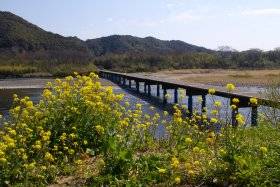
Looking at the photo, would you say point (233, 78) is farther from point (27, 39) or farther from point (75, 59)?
point (27, 39)

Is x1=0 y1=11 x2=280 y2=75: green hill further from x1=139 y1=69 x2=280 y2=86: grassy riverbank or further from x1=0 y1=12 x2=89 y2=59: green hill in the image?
x1=139 y1=69 x2=280 y2=86: grassy riverbank

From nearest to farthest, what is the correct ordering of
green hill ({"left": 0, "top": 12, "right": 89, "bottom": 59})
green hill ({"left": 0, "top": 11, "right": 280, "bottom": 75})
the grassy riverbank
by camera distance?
the grassy riverbank < green hill ({"left": 0, "top": 11, "right": 280, "bottom": 75}) < green hill ({"left": 0, "top": 12, "right": 89, "bottom": 59})

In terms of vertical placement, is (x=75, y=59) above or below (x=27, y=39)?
below

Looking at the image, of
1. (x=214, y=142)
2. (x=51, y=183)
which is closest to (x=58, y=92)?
(x=51, y=183)

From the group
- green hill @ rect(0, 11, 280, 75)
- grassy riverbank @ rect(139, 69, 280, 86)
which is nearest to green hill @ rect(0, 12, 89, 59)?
green hill @ rect(0, 11, 280, 75)

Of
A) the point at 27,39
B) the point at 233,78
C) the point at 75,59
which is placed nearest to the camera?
the point at 233,78

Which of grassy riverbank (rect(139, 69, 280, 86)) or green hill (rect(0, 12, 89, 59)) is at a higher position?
green hill (rect(0, 12, 89, 59))

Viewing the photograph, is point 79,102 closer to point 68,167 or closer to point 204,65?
point 68,167

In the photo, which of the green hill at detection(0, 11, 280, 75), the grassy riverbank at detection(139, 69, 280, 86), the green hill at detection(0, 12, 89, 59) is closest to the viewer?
the grassy riverbank at detection(139, 69, 280, 86)

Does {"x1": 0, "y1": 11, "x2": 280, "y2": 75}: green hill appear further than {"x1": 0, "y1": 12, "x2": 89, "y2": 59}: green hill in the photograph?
No

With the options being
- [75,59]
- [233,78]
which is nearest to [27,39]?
[75,59]

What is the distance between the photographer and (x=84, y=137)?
24.0ft

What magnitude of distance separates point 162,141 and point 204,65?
8672cm

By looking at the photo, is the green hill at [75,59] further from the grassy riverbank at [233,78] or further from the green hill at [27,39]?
the grassy riverbank at [233,78]
